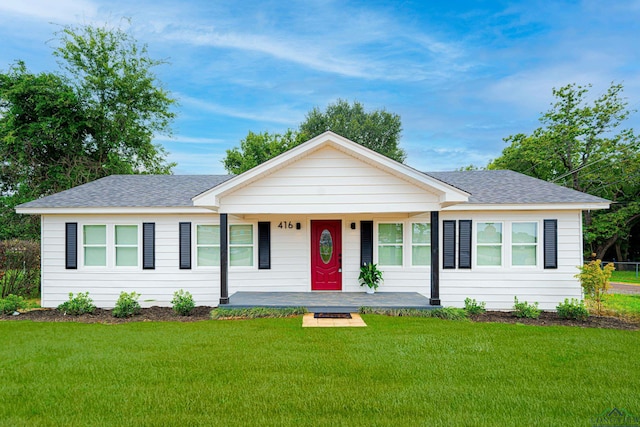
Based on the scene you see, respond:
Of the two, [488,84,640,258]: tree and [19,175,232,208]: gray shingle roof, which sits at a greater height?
[488,84,640,258]: tree

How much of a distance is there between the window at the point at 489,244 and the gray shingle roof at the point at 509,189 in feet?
2.71

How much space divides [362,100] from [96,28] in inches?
869

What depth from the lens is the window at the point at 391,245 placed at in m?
11.4

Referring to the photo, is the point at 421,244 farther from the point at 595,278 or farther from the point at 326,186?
the point at 595,278

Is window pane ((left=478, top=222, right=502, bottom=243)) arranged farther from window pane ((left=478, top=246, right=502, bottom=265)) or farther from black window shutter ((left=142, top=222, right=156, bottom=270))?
black window shutter ((left=142, top=222, right=156, bottom=270))

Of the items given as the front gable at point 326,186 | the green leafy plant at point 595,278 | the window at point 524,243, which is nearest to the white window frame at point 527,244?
the window at point 524,243

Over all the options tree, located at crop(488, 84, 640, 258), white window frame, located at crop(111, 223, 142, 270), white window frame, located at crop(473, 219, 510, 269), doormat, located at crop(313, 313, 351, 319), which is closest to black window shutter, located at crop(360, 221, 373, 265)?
doormat, located at crop(313, 313, 351, 319)

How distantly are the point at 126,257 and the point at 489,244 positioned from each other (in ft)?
35.2

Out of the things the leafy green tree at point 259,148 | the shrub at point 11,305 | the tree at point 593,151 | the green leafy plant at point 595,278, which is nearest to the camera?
the green leafy plant at point 595,278

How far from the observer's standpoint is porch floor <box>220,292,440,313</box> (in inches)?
377

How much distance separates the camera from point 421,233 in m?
11.3

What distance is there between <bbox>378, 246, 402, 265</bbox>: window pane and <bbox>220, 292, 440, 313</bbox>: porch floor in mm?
923

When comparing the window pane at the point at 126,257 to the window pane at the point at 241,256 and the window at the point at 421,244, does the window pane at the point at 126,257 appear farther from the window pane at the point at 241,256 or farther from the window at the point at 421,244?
the window at the point at 421,244

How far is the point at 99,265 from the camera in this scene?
11.3 meters
